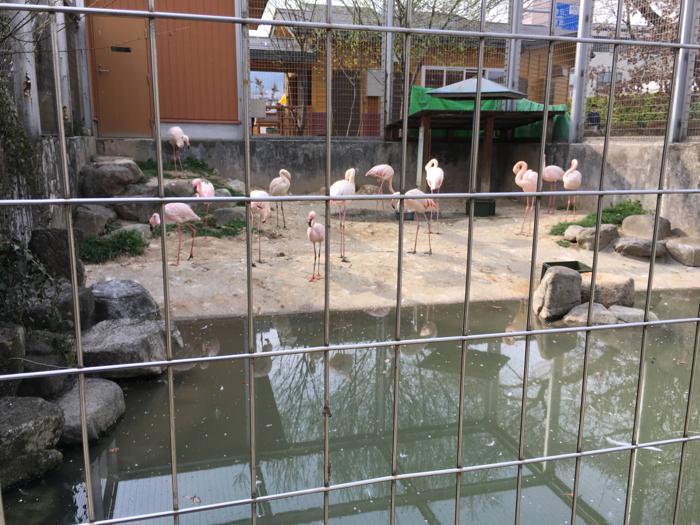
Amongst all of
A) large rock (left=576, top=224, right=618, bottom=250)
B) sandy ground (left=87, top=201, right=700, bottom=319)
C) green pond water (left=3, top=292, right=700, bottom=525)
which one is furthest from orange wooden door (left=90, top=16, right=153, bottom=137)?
large rock (left=576, top=224, right=618, bottom=250)

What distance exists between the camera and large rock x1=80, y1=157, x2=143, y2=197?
22.1 feet

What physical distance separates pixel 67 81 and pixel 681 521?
7.48 m

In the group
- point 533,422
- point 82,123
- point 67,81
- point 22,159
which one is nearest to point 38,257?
point 22,159

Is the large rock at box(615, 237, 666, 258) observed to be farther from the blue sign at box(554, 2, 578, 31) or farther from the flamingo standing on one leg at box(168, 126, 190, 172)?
the flamingo standing on one leg at box(168, 126, 190, 172)

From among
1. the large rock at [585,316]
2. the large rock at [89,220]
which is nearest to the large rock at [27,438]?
the large rock at [585,316]

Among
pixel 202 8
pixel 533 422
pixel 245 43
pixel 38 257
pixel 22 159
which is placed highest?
pixel 202 8

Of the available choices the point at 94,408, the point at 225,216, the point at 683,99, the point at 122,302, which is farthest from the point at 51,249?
the point at 683,99

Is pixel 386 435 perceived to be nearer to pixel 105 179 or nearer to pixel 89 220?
pixel 89 220

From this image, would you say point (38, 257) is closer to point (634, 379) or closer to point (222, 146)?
point (634, 379)

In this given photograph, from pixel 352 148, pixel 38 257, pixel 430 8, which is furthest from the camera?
pixel 430 8

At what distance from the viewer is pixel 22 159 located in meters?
3.54

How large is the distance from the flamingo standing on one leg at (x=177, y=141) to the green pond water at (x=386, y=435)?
177 inches

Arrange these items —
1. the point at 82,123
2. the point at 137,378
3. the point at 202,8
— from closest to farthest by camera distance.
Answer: the point at 137,378, the point at 82,123, the point at 202,8

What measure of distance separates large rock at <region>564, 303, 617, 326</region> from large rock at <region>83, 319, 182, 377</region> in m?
2.81
